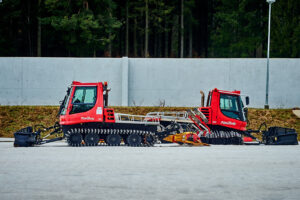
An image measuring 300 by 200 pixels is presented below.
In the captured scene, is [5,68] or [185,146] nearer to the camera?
[185,146]

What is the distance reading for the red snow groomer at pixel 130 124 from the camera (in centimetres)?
1455

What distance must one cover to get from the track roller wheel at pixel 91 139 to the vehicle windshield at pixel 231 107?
15.3ft

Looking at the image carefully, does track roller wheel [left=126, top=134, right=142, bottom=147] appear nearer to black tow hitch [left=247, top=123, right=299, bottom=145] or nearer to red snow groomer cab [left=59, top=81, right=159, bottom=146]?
red snow groomer cab [left=59, top=81, right=159, bottom=146]

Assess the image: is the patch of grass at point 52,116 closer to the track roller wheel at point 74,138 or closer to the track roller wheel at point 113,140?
the track roller wheel at point 74,138

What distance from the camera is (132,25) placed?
63.5 meters

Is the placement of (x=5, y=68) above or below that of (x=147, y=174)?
above

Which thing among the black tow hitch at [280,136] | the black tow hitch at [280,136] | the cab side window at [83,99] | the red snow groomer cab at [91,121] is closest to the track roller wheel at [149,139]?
the red snow groomer cab at [91,121]

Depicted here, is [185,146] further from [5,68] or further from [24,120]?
[5,68]

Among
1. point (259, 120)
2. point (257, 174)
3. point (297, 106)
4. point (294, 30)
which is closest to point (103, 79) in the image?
point (259, 120)

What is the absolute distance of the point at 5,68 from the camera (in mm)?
23234

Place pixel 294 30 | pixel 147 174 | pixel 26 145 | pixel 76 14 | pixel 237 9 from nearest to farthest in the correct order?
pixel 147 174 → pixel 26 145 → pixel 76 14 → pixel 294 30 → pixel 237 9

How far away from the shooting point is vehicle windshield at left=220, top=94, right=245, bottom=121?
16.0 metres

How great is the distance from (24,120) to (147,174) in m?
12.9

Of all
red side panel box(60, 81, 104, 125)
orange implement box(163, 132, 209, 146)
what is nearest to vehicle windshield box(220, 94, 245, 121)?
orange implement box(163, 132, 209, 146)
